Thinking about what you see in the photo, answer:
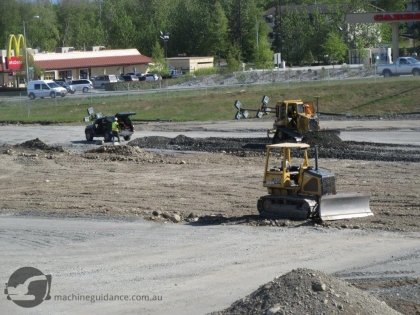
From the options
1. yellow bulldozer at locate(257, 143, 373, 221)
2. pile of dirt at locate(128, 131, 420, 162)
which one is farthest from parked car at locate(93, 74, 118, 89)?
yellow bulldozer at locate(257, 143, 373, 221)

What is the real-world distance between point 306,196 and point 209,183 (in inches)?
296

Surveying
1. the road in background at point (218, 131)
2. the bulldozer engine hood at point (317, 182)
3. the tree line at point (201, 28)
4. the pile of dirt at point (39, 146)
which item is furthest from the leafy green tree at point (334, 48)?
the bulldozer engine hood at point (317, 182)

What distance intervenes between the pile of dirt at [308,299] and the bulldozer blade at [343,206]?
310 inches

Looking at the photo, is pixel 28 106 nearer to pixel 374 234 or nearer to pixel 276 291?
pixel 374 234

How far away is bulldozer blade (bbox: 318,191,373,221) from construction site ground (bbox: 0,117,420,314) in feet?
0.64

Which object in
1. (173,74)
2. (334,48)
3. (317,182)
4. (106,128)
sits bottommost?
(317,182)

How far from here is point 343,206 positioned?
19.6 metres

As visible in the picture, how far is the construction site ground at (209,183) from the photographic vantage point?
18.8 metres

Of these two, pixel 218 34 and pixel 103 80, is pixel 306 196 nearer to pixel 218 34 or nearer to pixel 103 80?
pixel 103 80

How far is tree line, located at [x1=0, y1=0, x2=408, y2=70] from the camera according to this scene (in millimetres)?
97250

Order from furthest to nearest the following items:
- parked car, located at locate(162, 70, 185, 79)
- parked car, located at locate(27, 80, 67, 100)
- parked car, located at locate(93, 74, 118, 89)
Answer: parked car, located at locate(162, 70, 185, 79) < parked car, located at locate(93, 74, 118, 89) < parked car, located at locate(27, 80, 67, 100)

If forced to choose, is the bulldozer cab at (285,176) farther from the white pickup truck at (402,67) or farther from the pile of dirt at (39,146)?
the white pickup truck at (402,67)

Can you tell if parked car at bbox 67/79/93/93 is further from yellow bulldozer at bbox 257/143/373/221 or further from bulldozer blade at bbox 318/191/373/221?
bulldozer blade at bbox 318/191/373/221

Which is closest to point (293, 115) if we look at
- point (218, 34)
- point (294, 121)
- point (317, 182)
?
point (294, 121)
